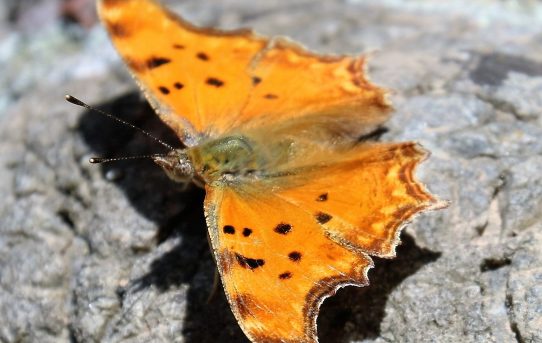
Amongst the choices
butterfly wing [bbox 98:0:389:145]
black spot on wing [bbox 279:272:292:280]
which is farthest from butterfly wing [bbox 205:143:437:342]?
butterfly wing [bbox 98:0:389:145]

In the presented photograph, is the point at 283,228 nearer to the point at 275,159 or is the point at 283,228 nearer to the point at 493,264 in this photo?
the point at 275,159

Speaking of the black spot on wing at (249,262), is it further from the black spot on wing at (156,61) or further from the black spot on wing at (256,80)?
the black spot on wing at (156,61)

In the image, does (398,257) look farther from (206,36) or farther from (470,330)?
(206,36)

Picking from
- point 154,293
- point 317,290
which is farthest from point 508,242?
point 154,293

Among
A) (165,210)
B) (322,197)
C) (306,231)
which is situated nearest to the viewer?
(306,231)

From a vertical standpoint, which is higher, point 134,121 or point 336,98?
point 336,98

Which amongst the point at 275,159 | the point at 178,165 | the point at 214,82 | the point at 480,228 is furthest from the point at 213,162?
the point at 480,228
